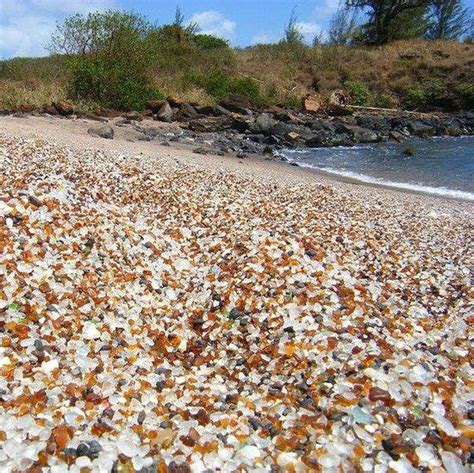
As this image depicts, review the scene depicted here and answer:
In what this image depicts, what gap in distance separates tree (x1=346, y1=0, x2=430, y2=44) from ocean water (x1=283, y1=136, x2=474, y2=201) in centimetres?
2743

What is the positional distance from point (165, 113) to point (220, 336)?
18306 millimetres

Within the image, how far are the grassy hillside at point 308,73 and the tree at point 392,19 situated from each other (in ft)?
7.03

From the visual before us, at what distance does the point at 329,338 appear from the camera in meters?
3.97

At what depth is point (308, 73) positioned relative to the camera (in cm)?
4009

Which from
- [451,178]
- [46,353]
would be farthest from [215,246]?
[451,178]

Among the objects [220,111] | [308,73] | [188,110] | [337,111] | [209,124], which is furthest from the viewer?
[308,73]

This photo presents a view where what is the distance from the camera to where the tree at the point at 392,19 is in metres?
45.9

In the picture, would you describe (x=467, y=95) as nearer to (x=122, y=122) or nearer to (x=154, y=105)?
(x=154, y=105)

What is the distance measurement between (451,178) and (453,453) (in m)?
14.2

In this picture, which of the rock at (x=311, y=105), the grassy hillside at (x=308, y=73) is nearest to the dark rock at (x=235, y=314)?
the grassy hillside at (x=308, y=73)

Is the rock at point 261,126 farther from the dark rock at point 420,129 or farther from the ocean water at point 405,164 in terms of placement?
the dark rock at point 420,129

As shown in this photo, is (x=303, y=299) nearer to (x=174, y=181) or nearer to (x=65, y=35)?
(x=174, y=181)

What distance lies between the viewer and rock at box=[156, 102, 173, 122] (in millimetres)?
20906

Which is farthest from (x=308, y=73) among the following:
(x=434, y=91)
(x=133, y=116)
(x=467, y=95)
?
(x=133, y=116)
